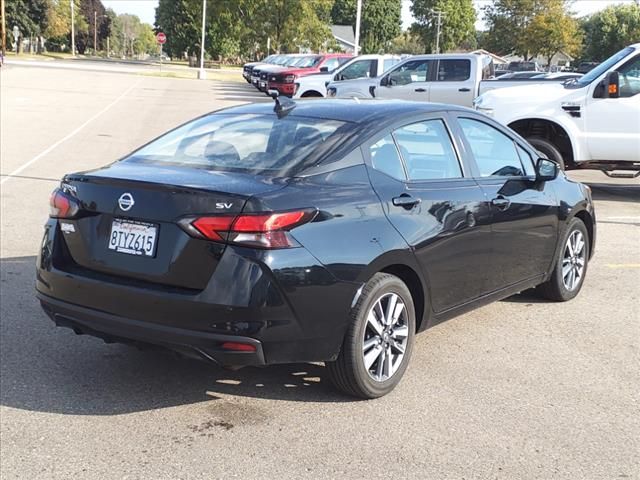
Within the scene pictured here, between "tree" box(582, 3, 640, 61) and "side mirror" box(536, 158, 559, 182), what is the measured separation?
284ft

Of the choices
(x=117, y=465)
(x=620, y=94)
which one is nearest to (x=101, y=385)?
(x=117, y=465)

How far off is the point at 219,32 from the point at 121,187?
257ft

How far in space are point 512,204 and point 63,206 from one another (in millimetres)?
3026

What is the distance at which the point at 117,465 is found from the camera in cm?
362

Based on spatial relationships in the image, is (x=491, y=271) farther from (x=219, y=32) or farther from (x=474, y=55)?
(x=219, y=32)

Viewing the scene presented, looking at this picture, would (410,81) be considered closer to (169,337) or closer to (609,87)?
(609,87)

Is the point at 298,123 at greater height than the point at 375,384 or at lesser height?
greater

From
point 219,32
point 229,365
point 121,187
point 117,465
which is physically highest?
point 219,32

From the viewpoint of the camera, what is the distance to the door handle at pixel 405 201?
4453mm

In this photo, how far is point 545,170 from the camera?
5.86m

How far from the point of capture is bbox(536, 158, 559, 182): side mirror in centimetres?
584

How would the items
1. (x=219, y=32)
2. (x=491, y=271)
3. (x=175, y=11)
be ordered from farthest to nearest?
(x=175, y=11) < (x=219, y=32) < (x=491, y=271)

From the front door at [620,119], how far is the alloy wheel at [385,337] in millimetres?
7982

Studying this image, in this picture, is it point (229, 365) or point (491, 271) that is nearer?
point (229, 365)
